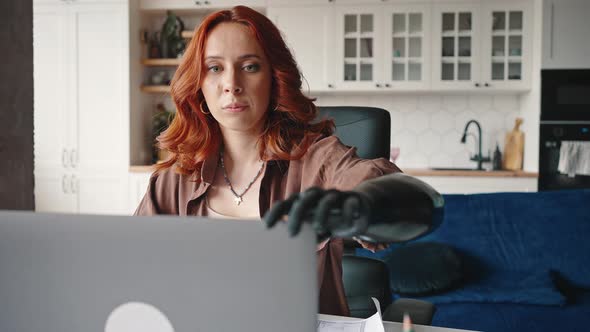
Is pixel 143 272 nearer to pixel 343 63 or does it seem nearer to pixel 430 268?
pixel 430 268

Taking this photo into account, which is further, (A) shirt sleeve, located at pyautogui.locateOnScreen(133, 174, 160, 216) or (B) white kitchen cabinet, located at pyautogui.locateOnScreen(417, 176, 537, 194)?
(B) white kitchen cabinet, located at pyautogui.locateOnScreen(417, 176, 537, 194)

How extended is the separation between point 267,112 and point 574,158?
125 inches

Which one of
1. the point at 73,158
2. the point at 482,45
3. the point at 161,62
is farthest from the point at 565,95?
the point at 73,158

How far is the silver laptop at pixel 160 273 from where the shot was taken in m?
0.51

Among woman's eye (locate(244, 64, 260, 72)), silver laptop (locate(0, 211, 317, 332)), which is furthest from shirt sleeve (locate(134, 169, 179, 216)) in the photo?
silver laptop (locate(0, 211, 317, 332))

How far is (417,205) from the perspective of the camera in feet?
2.15

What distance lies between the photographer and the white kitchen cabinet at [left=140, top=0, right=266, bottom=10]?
13.7ft

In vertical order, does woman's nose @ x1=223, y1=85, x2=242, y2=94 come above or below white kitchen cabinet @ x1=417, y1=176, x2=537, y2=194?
above

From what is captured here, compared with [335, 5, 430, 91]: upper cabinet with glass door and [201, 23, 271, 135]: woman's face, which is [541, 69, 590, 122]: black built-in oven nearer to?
[335, 5, 430, 91]: upper cabinet with glass door

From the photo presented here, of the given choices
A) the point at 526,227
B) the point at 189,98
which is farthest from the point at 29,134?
the point at 526,227

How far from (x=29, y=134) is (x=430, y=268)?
1.62 m

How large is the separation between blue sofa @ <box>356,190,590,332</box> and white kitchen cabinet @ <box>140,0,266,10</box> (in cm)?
248

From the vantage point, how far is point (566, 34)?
377 centimetres

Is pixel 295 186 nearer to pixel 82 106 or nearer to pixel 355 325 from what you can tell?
pixel 355 325
